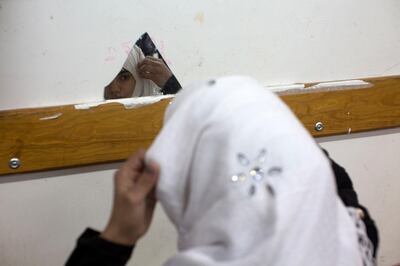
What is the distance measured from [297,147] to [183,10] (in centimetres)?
61

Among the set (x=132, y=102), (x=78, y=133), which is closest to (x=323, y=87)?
(x=132, y=102)

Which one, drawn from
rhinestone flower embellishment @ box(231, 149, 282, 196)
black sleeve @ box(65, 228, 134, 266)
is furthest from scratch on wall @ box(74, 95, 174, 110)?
rhinestone flower embellishment @ box(231, 149, 282, 196)

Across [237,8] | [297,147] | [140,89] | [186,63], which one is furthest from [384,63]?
[297,147]

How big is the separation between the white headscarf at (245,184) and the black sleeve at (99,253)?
0.10m

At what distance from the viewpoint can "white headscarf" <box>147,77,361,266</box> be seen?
1.73 ft

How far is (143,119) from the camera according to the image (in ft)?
3.44

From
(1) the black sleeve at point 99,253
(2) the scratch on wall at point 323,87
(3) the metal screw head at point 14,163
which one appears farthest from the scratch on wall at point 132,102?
(1) the black sleeve at point 99,253

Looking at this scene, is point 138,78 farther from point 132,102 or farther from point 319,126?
point 319,126

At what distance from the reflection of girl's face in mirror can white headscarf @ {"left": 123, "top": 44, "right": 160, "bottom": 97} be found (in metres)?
0.01

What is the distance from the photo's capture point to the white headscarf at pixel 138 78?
1023mm

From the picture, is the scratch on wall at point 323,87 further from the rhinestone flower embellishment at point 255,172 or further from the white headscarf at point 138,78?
the rhinestone flower embellishment at point 255,172

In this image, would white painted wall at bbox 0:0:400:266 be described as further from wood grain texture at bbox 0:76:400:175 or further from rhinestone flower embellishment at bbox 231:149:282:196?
rhinestone flower embellishment at bbox 231:149:282:196

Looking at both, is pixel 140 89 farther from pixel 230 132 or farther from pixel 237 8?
pixel 230 132

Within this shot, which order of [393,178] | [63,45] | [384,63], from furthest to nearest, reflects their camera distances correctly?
1. [393,178]
2. [384,63]
3. [63,45]
